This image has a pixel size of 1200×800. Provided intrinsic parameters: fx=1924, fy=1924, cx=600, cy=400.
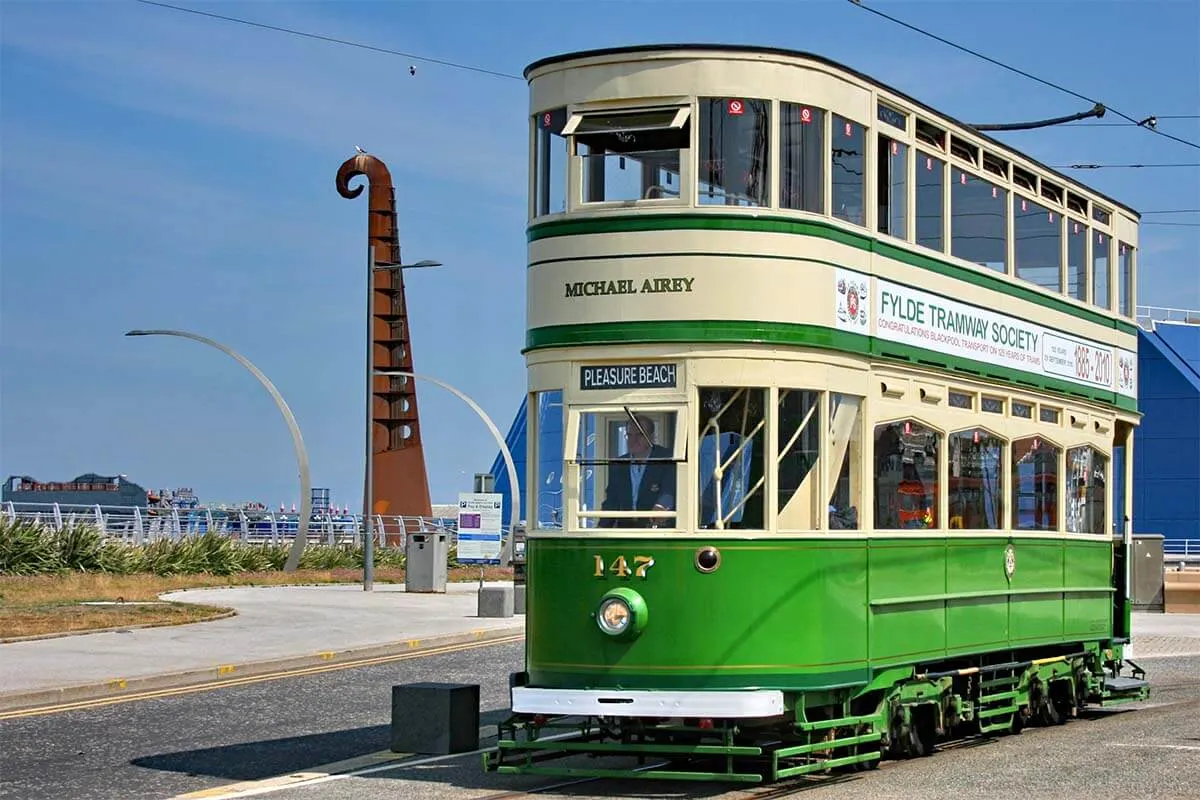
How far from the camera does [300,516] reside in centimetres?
4316

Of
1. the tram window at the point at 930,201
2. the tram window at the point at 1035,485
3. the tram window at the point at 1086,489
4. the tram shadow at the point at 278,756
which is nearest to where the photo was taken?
the tram shadow at the point at 278,756

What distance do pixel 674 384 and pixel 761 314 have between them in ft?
2.55

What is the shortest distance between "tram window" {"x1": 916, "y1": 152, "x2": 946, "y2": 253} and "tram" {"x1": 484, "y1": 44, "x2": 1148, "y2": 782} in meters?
0.03

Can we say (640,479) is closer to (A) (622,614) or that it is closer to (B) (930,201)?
(A) (622,614)

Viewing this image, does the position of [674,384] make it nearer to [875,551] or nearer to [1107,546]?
[875,551]

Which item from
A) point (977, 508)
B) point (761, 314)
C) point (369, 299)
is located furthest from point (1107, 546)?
point (369, 299)

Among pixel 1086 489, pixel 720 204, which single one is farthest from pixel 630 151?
pixel 1086 489

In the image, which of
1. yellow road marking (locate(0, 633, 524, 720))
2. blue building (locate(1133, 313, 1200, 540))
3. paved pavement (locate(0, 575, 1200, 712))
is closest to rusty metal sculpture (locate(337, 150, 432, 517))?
paved pavement (locate(0, 575, 1200, 712))

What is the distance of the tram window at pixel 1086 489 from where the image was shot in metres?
17.9

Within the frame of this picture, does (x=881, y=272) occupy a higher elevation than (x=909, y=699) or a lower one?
higher

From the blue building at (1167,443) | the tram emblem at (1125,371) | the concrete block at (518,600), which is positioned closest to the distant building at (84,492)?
the blue building at (1167,443)

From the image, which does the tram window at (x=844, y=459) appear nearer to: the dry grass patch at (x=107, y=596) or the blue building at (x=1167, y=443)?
the dry grass patch at (x=107, y=596)

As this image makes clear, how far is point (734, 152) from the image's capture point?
43.5ft

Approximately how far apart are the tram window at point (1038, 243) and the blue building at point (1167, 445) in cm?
5904
